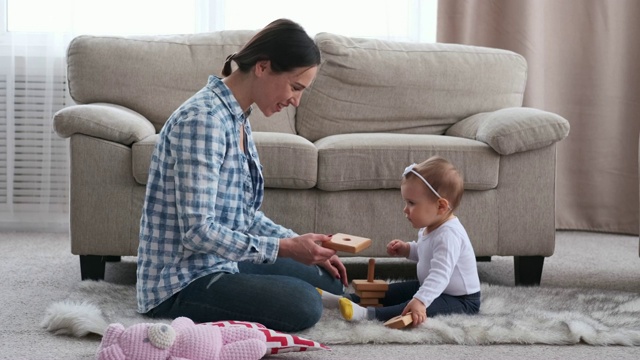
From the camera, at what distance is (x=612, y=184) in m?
4.25

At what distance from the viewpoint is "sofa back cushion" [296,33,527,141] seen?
3406mm

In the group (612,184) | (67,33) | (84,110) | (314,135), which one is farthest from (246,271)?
(612,184)

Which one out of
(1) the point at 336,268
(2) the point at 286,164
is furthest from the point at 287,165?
(1) the point at 336,268

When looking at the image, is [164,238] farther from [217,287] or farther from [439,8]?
[439,8]

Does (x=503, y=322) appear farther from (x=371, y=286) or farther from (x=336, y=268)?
(x=336, y=268)

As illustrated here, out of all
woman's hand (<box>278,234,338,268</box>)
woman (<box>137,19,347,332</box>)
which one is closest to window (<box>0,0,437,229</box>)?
woman (<box>137,19,347,332</box>)

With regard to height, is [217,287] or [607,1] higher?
[607,1]

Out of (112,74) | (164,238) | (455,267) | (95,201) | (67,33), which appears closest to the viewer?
(164,238)

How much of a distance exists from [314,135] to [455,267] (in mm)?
1198

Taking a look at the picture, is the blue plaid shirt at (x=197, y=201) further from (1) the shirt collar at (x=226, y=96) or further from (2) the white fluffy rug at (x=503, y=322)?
(2) the white fluffy rug at (x=503, y=322)

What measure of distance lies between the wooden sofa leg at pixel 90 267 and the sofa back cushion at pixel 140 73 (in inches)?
27.6

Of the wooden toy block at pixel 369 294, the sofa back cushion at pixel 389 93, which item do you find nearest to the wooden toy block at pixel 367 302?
the wooden toy block at pixel 369 294

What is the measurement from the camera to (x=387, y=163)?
→ 2807 millimetres

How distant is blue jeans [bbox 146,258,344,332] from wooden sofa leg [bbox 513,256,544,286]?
0.99m
